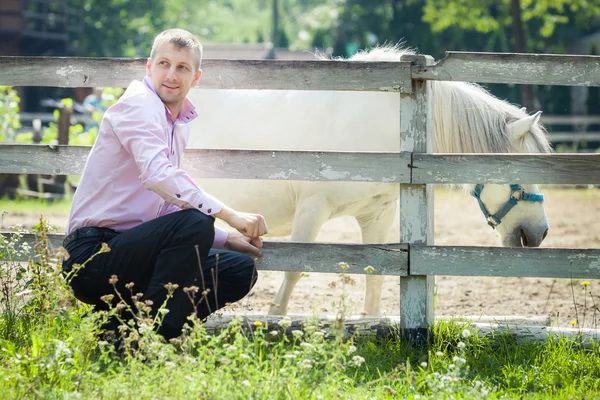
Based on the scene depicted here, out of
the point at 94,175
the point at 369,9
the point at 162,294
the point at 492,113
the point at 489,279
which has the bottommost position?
the point at 489,279

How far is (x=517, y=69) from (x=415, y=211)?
0.86 metres

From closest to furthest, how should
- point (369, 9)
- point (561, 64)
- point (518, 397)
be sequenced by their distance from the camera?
1. point (518, 397)
2. point (561, 64)
3. point (369, 9)

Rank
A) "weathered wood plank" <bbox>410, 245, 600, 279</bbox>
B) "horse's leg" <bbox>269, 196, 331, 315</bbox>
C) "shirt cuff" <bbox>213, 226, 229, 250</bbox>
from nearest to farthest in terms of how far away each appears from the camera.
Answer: "shirt cuff" <bbox>213, 226, 229, 250</bbox>
"weathered wood plank" <bbox>410, 245, 600, 279</bbox>
"horse's leg" <bbox>269, 196, 331, 315</bbox>

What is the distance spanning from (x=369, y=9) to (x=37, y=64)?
38.1 m

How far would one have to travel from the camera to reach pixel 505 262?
4.11 meters

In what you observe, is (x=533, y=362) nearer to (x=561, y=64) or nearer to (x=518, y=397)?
(x=518, y=397)

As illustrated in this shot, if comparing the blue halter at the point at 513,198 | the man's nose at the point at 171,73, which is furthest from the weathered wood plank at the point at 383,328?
the man's nose at the point at 171,73

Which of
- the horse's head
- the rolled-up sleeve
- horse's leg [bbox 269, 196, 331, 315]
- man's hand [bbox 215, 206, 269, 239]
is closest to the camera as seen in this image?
the rolled-up sleeve

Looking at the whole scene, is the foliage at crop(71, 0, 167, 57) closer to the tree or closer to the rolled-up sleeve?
the tree

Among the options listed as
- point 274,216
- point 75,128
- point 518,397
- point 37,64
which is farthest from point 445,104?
point 75,128

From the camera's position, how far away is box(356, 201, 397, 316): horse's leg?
17.3 ft

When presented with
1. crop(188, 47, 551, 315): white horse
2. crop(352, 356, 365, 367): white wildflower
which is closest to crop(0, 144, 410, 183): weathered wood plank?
crop(188, 47, 551, 315): white horse

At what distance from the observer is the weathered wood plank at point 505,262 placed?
4.09 m

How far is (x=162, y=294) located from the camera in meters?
3.53
